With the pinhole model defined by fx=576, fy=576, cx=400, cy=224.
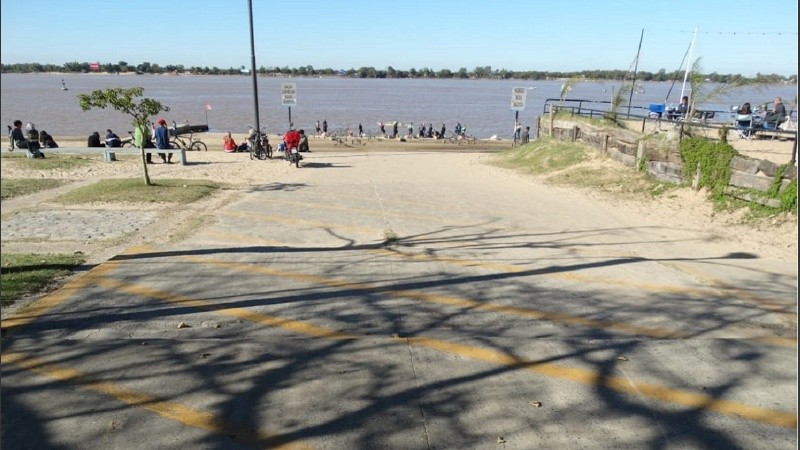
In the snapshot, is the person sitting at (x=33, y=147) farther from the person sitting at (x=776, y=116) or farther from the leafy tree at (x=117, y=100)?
the person sitting at (x=776, y=116)

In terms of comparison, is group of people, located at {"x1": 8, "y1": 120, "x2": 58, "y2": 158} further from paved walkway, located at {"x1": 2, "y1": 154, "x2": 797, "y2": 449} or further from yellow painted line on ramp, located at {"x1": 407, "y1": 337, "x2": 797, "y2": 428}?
yellow painted line on ramp, located at {"x1": 407, "y1": 337, "x2": 797, "y2": 428}

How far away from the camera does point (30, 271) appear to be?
6.73 m

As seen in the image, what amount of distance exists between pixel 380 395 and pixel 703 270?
20.0 ft

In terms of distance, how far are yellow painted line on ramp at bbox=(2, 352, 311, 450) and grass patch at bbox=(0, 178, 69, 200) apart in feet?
33.4

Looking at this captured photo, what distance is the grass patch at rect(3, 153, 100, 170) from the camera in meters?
17.0

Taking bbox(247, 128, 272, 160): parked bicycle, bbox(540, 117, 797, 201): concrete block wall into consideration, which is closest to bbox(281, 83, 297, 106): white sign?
bbox(247, 128, 272, 160): parked bicycle

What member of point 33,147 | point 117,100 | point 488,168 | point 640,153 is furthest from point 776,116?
point 33,147

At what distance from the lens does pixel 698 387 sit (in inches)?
156

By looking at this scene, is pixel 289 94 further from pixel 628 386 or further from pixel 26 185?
pixel 628 386

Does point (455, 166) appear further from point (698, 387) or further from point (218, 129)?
point (218, 129)

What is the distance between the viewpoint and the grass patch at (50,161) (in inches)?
670

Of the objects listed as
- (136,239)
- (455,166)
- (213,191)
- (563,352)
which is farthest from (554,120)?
(563,352)

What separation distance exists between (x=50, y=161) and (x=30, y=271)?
13069mm

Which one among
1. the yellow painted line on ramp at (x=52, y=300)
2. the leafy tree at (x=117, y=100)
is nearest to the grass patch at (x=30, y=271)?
the yellow painted line on ramp at (x=52, y=300)
